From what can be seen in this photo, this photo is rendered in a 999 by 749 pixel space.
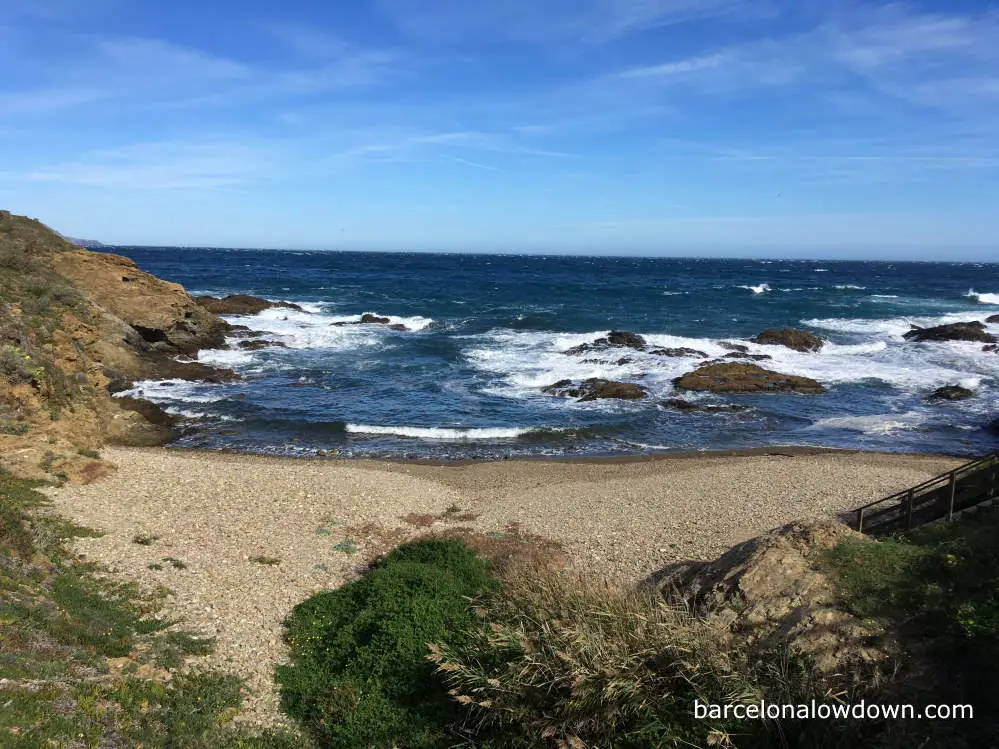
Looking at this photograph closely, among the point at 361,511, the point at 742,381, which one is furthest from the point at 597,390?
the point at 361,511

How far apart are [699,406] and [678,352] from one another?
452 inches

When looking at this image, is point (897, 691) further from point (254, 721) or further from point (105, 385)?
point (105, 385)

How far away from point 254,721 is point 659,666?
5.08 metres

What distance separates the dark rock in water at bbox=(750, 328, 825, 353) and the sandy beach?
21.6m

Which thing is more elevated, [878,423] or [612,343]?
[612,343]

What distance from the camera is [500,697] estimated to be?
7441 millimetres

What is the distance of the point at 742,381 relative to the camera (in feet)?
104

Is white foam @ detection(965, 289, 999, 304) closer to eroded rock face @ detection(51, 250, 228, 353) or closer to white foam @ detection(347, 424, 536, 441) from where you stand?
white foam @ detection(347, 424, 536, 441)

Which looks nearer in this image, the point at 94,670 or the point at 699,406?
the point at 94,670

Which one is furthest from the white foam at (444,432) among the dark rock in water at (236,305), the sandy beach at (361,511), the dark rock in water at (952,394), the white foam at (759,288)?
the white foam at (759,288)

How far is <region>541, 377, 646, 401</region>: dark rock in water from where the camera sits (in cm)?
2936

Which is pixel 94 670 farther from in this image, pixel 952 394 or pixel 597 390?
pixel 952 394

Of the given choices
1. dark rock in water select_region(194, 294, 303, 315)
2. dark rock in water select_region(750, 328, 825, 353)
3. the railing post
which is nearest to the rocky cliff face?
dark rock in water select_region(194, 294, 303, 315)

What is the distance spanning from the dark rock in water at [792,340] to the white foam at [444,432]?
2520 centimetres
